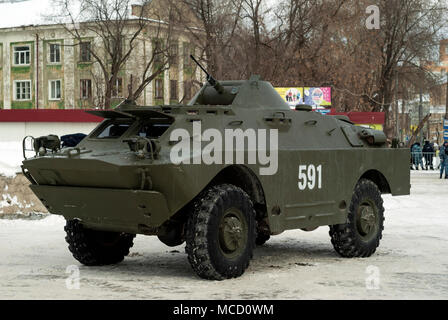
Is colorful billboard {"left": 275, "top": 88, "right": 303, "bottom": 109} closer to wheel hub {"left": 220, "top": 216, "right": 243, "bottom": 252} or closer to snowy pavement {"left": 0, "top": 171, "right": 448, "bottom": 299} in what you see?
snowy pavement {"left": 0, "top": 171, "right": 448, "bottom": 299}

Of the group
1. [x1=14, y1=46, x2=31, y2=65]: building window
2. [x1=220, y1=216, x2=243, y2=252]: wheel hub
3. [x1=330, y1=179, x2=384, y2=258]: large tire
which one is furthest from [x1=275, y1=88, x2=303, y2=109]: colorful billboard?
[x1=14, y1=46, x2=31, y2=65]: building window

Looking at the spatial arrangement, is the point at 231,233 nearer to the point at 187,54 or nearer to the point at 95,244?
the point at 95,244

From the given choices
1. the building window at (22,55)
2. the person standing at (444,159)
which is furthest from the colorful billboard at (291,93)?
the building window at (22,55)

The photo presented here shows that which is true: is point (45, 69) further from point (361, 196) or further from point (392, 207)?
point (361, 196)

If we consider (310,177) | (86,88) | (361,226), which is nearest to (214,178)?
(310,177)

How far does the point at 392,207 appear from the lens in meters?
18.5

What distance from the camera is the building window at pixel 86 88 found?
5416cm

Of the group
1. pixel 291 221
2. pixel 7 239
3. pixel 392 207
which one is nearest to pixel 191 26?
pixel 392 207

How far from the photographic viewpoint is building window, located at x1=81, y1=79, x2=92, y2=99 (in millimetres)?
54156

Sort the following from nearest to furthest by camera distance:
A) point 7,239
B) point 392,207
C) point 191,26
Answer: point 7,239
point 392,207
point 191,26

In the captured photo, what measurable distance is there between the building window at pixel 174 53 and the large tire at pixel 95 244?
30.4 metres

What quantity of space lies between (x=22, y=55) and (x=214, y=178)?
49.9 metres

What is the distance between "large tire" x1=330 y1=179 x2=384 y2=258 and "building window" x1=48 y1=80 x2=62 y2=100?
46.3 m

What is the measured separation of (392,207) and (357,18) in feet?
71.6
